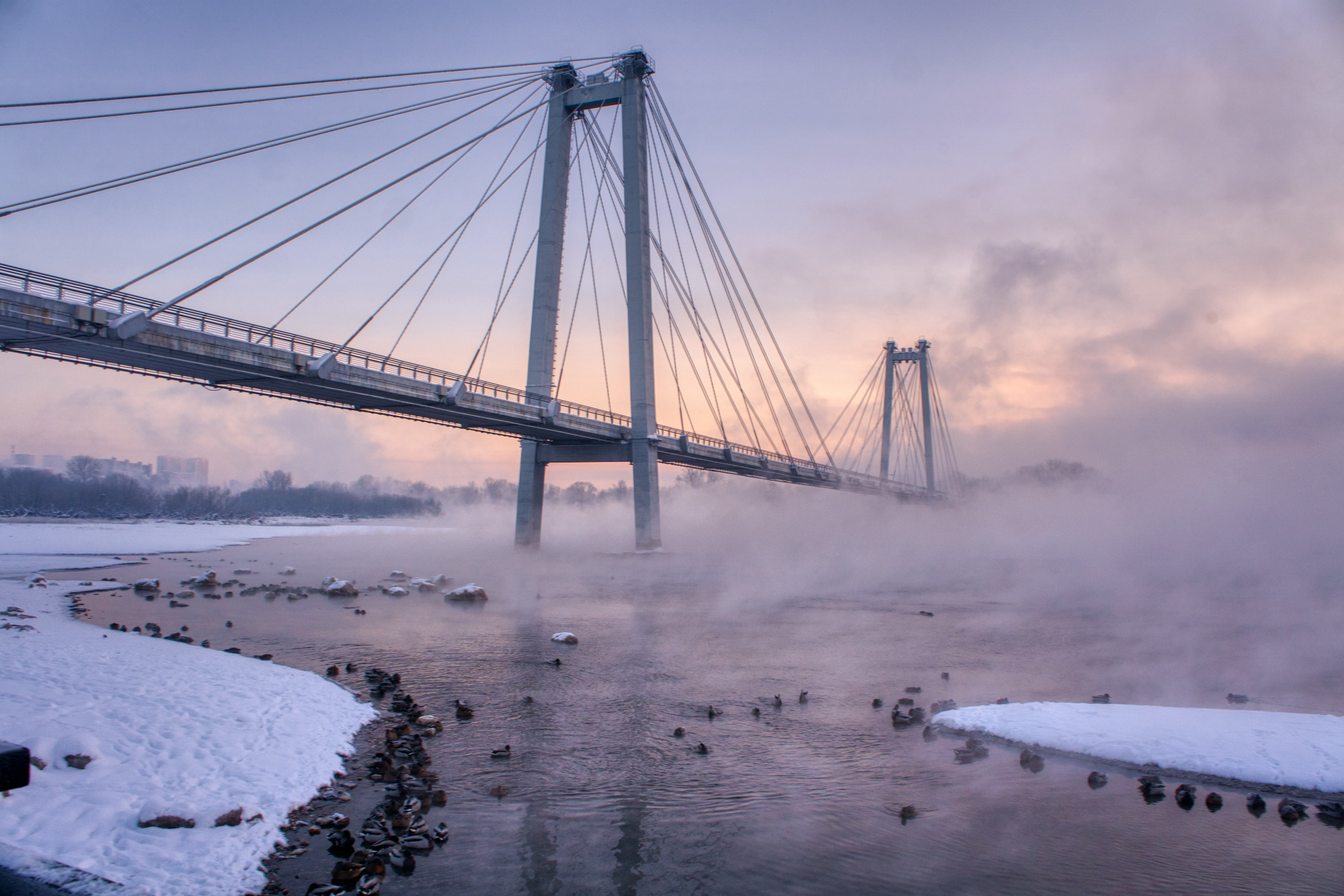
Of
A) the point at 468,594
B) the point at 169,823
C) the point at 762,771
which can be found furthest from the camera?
the point at 468,594

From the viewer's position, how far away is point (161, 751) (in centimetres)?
1036

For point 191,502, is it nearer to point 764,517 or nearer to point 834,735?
point 764,517

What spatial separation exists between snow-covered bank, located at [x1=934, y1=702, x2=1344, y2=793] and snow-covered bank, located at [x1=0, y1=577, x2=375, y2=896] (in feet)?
35.4

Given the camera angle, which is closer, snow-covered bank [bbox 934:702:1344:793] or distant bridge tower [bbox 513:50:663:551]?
snow-covered bank [bbox 934:702:1344:793]

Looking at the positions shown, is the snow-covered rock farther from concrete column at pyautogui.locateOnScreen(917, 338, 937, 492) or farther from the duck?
concrete column at pyautogui.locateOnScreen(917, 338, 937, 492)

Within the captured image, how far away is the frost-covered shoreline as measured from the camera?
752 cm

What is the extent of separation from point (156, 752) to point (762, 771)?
27.3 feet

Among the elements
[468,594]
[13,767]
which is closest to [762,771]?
[13,767]

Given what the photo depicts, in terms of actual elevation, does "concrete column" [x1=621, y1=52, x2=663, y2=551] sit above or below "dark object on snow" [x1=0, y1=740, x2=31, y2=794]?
above

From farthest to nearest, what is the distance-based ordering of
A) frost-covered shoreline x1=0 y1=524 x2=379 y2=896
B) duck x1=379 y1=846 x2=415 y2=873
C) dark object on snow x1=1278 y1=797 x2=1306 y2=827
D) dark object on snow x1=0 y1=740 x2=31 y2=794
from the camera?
dark object on snow x1=1278 y1=797 x2=1306 y2=827 → duck x1=379 y1=846 x2=415 y2=873 → frost-covered shoreline x1=0 y1=524 x2=379 y2=896 → dark object on snow x1=0 y1=740 x2=31 y2=794

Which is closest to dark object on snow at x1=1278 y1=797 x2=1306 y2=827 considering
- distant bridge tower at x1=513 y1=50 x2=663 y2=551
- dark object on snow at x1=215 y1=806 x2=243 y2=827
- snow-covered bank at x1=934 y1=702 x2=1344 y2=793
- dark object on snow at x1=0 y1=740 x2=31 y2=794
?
snow-covered bank at x1=934 y1=702 x2=1344 y2=793

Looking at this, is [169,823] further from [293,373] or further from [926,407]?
[926,407]

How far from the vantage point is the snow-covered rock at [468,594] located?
30953mm

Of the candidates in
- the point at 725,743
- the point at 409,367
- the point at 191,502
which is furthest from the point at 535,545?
the point at 191,502
